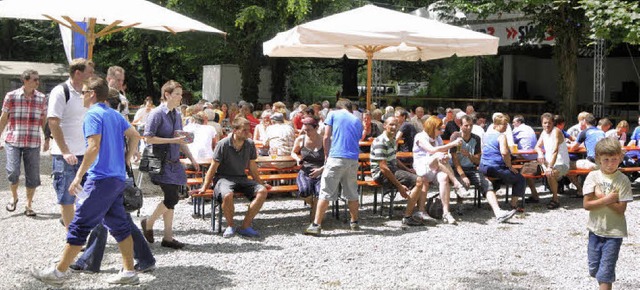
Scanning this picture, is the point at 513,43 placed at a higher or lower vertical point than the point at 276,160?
higher

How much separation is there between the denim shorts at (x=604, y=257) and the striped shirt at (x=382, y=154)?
4.07m

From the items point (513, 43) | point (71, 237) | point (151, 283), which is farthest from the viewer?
point (513, 43)

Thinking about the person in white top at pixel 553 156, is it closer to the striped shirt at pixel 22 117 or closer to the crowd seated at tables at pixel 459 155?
the crowd seated at tables at pixel 459 155

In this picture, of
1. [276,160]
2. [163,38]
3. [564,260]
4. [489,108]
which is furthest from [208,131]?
[163,38]

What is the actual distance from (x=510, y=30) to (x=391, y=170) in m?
12.5

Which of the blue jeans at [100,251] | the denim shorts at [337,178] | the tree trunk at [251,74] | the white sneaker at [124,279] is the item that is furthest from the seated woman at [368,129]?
the tree trunk at [251,74]

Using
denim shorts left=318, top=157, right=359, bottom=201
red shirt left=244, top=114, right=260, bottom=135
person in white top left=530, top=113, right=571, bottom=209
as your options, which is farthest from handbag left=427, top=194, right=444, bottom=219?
red shirt left=244, top=114, right=260, bottom=135

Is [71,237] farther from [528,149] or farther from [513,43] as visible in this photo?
[513,43]

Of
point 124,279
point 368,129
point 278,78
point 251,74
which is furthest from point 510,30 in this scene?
point 124,279

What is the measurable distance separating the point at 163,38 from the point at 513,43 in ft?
44.3

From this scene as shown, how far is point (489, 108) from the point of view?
25.4m

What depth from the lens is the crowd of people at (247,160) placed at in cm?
531

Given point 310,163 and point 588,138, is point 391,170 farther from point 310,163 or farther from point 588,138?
point 588,138

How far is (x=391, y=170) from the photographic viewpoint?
29.8 feet
